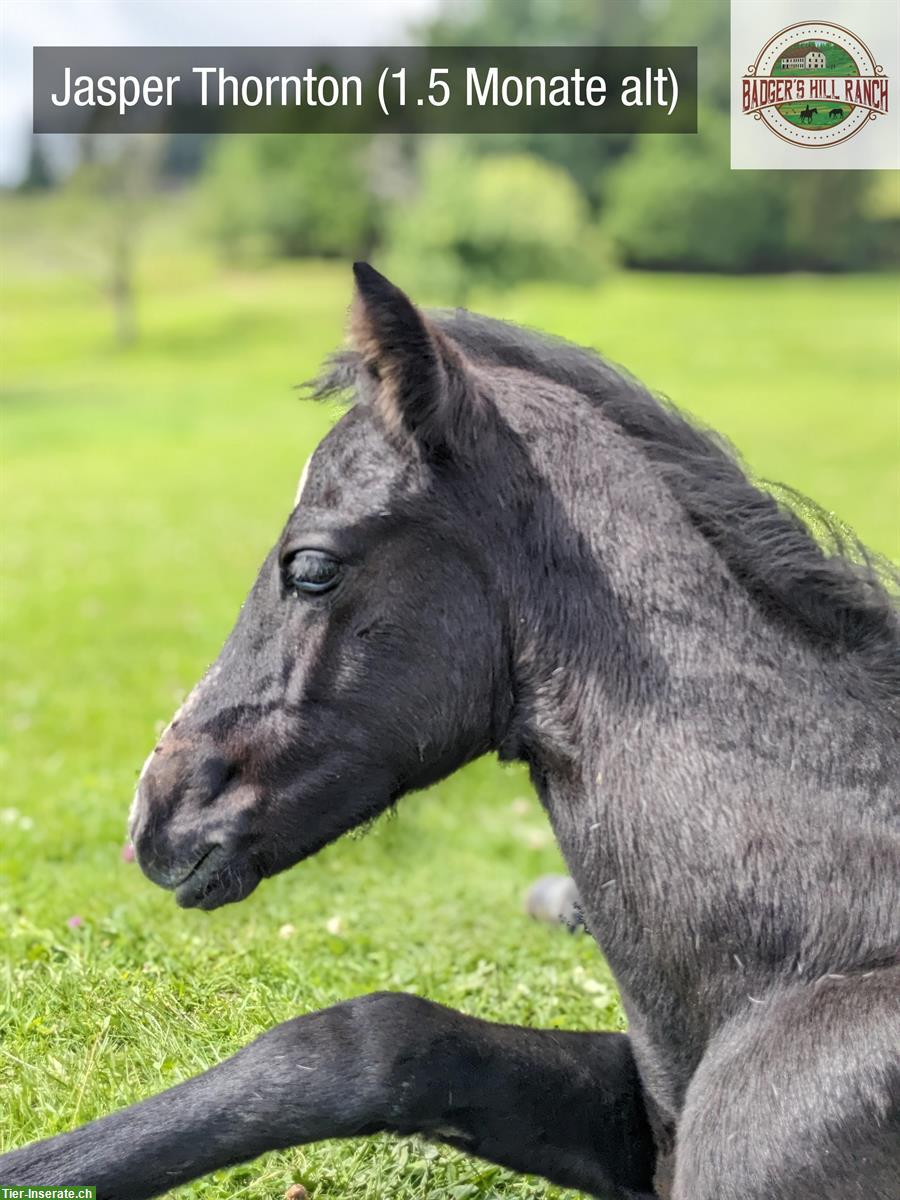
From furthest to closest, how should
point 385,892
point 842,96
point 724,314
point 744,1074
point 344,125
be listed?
1. point 344,125
2. point 724,314
3. point 842,96
4. point 385,892
5. point 744,1074

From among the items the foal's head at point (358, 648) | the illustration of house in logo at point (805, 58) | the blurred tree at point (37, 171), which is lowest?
the foal's head at point (358, 648)

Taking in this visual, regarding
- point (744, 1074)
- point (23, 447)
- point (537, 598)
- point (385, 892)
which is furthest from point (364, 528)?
point (23, 447)

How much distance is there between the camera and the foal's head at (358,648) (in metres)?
2.96

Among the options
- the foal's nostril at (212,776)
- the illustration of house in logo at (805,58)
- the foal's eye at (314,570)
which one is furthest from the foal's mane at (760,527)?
the illustration of house in logo at (805,58)

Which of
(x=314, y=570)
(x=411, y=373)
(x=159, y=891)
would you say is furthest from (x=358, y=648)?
(x=159, y=891)

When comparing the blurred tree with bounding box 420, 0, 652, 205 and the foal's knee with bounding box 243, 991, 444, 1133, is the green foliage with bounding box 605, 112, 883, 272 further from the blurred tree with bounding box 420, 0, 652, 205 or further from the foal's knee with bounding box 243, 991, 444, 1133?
the foal's knee with bounding box 243, 991, 444, 1133

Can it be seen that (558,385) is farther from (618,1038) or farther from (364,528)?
(618,1038)

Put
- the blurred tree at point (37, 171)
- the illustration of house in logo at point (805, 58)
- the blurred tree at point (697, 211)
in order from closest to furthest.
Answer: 1. the illustration of house in logo at point (805, 58)
2. the blurred tree at point (697, 211)
3. the blurred tree at point (37, 171)

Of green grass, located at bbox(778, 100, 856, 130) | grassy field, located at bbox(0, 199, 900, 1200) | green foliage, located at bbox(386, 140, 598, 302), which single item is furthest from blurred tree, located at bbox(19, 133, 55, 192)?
green grass, located at bbox(778, 100, 856, 130)

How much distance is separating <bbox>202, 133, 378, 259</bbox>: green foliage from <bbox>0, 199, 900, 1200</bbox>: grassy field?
3445 cm

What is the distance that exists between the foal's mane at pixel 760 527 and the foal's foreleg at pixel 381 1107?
1123 millimetres

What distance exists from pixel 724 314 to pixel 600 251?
9314 mm

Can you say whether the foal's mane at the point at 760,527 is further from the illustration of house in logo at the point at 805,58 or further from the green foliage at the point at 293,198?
the green foliage at the point at 293,198

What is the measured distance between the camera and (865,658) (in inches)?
116
